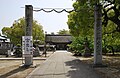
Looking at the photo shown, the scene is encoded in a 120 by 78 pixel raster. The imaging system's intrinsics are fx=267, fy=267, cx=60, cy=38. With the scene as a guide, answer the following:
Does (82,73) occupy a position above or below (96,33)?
below

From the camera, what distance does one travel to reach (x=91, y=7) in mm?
23250

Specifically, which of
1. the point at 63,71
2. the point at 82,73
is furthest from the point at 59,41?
the point at 82,73

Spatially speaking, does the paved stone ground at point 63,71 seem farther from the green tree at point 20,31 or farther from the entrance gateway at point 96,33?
the green tree at point 20,31

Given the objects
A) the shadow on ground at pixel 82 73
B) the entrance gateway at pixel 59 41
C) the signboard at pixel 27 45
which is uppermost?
the entrance gateway at pixel 59 41

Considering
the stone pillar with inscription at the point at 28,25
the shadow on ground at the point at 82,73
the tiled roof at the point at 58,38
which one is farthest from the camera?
the tiled roof at the point at 58,38

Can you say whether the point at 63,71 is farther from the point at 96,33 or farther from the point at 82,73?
the point at 96,33

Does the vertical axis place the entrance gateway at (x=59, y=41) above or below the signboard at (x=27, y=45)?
above

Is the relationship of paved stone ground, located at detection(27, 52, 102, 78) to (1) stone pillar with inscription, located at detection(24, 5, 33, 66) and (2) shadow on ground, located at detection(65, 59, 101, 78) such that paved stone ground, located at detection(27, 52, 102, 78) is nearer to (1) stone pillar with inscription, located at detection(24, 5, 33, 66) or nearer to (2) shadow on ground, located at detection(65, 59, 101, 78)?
(2) shadow on ground, located at detection(65, 59, 101, 78)

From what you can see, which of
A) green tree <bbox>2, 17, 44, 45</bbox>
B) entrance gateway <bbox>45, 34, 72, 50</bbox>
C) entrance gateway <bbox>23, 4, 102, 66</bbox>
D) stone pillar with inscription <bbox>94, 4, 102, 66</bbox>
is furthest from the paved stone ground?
entrance gateway <bbox>45, 34, 72, 50</bbox>

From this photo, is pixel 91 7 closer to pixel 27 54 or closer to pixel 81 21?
pixel 81 21

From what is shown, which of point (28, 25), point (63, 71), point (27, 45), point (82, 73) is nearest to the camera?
point (82, 73)

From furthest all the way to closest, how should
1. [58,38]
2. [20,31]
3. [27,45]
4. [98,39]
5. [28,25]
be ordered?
[58,38], [20,31], [28,25], [27,45], [98,39]

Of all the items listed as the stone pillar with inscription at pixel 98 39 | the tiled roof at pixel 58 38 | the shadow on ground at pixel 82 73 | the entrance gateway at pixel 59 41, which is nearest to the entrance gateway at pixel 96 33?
the stone pillar with inscription at pixel 98 39

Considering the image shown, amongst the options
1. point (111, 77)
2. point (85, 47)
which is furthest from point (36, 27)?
point (111, 77)
